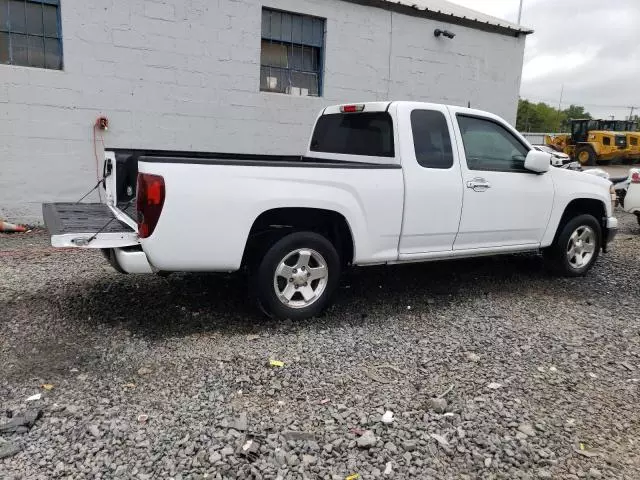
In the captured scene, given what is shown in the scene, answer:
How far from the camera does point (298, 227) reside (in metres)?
4.62

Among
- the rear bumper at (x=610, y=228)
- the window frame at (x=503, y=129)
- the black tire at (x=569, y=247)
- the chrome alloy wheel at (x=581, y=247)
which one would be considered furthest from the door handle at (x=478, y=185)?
the rear bumper at (x=610, y=228)

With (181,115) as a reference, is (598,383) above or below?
below

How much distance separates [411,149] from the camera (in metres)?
4.91

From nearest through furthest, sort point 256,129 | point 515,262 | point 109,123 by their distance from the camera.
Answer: point 515,262 → point 109,123 → point 256,129

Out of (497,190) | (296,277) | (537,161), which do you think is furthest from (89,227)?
(537,161)

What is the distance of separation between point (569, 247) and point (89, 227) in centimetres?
507

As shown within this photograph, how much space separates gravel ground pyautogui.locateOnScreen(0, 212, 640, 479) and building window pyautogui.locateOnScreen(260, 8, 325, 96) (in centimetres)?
507

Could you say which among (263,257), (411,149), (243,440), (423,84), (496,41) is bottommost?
(243,440)

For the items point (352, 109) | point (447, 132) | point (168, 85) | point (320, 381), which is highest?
point (168, 85)

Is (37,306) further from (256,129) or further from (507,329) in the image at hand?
(256,129)

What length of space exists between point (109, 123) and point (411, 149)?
5412 millimetres

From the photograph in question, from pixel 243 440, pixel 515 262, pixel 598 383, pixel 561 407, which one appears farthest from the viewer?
pixel 515 262

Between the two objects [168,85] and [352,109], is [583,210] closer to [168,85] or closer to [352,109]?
[352,109]

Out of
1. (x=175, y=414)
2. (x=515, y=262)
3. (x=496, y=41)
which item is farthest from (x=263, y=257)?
(x=496, y=41)
